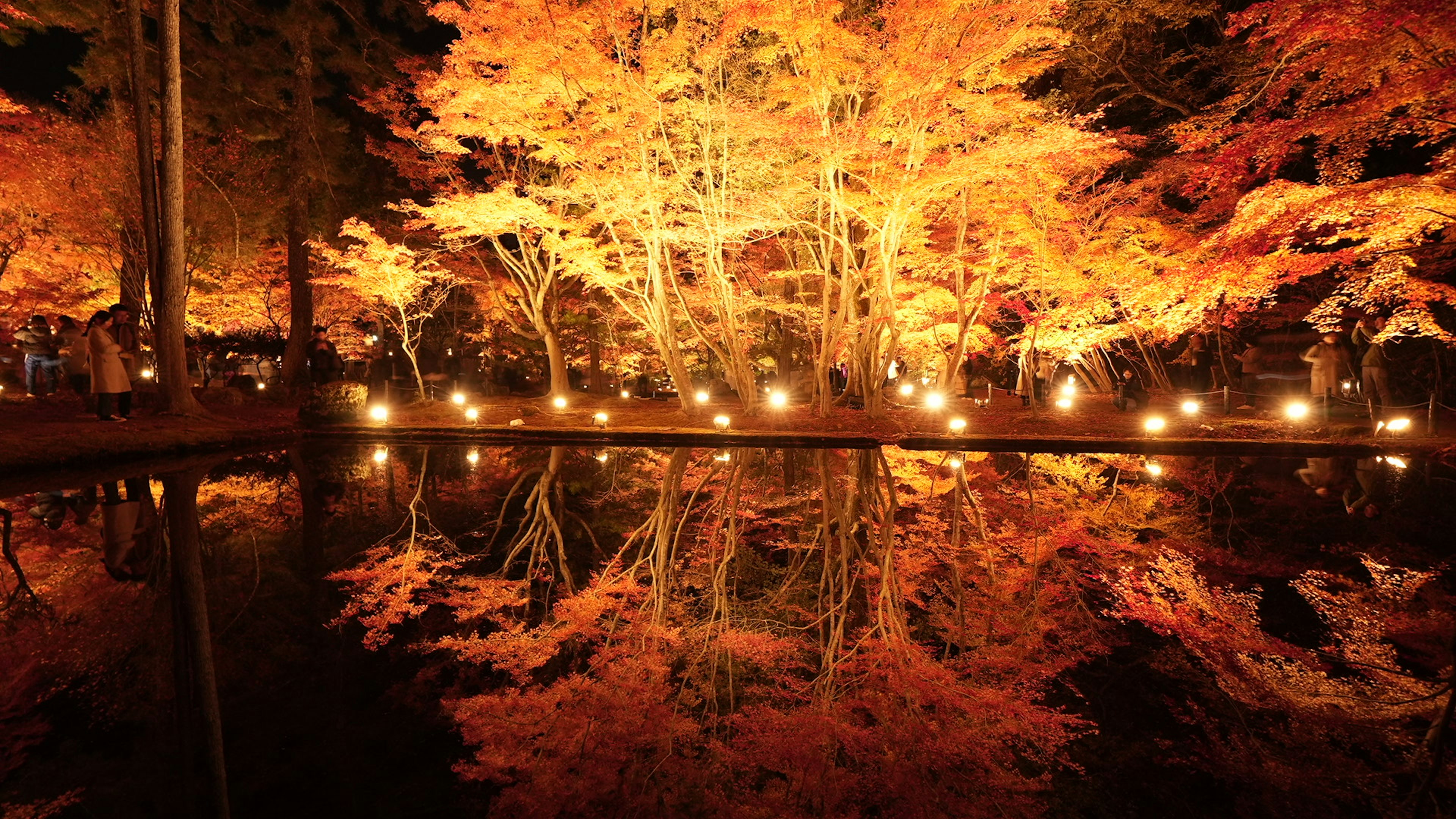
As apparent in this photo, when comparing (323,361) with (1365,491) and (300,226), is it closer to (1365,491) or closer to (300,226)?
(300,226)

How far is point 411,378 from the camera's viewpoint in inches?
963

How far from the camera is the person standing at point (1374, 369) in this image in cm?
936

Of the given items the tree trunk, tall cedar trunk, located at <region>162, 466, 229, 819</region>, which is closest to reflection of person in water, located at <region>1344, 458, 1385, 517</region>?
tall cedar trunk, located at <region>162, 466, 229, 819</region>

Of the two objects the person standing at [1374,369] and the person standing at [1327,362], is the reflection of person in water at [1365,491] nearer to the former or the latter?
the person standing at [1374,369]

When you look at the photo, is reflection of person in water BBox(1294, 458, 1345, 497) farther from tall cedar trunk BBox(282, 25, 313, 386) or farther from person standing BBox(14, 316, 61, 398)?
person standing BBox(14, 316, 61, 398)

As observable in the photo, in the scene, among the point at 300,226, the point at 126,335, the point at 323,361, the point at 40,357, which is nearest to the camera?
the point at 126,335


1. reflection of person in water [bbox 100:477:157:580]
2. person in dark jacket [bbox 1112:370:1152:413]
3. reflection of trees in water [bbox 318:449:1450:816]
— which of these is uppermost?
person in dark jacket [bbox 1112:370:1152:413]

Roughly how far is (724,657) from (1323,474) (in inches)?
332

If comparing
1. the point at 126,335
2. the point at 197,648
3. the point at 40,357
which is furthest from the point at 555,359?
the point at 197,648

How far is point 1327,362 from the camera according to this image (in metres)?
10.5

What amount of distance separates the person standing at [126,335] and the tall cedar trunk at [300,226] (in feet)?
15.9

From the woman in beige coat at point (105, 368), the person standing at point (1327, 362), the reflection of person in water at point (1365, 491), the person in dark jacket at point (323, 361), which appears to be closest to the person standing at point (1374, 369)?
the person standing at point (1327, 362)

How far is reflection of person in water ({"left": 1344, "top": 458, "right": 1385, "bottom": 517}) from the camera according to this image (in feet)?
19.0

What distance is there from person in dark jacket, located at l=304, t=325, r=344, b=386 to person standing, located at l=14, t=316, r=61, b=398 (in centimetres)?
413
